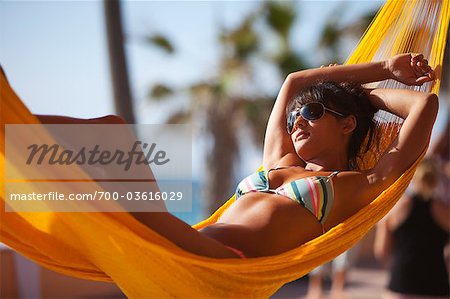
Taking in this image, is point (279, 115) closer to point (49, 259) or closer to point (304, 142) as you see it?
point (304, 142)

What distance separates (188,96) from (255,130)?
107 cm

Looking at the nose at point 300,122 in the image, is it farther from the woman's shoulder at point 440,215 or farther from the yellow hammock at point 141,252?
the woman's shoulder at point 440,215

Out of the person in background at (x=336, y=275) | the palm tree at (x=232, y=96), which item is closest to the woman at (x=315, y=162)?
the person in background at (x=336, y=275)

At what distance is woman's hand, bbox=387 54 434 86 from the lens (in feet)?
7.98

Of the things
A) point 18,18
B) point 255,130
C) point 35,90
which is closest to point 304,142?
point 255,130

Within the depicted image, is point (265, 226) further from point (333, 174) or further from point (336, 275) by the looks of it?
point (336, 275)

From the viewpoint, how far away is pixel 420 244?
11.9 feet

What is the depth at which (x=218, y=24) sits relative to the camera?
34.5ft

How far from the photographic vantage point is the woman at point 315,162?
2.07 meters

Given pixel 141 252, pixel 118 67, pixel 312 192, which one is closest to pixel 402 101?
pixel 312 192

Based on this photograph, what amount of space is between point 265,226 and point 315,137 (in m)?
0.40

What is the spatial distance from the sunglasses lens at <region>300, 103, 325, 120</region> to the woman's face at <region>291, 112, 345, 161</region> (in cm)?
2

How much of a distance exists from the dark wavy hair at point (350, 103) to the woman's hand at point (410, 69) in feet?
0.39

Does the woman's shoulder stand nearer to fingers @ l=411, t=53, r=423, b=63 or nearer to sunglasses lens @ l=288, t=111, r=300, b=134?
fingers @ l=411, t=53, r=423, b=63
